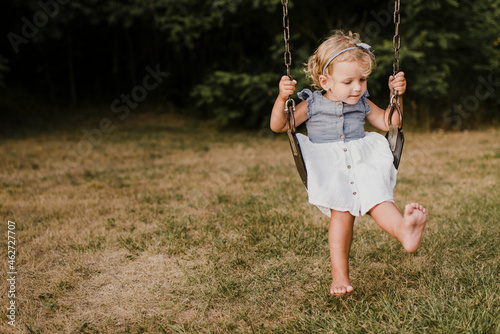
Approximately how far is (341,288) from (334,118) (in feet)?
2.97

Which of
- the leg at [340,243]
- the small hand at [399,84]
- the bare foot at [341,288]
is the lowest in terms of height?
the bare foot at [341,288]

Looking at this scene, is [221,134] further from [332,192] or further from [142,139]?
[332,192]

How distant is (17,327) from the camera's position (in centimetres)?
221

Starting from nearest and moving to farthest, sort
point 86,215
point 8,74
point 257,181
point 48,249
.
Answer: point 48,249, point 86,215, point 257,181, point 8,74

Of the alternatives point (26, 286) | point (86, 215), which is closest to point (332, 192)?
point (26, 286)

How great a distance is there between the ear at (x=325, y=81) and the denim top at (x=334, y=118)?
0.06 metres

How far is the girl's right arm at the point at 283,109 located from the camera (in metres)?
2.30

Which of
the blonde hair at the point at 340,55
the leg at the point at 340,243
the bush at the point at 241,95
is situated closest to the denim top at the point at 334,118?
the blonde hair at the point at 340,55

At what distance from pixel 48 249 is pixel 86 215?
2.67 feet

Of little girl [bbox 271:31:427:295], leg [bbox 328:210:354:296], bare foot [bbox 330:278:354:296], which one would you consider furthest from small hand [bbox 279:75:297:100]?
bare foot [bbox 330:278:354:296]

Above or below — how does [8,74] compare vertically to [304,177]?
above

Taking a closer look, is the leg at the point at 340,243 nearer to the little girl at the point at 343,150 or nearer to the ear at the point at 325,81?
the little girl at the point at 343,150

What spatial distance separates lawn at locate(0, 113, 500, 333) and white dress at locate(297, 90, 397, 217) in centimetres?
53

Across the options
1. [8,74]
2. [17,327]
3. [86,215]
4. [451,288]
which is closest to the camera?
[17,327]
